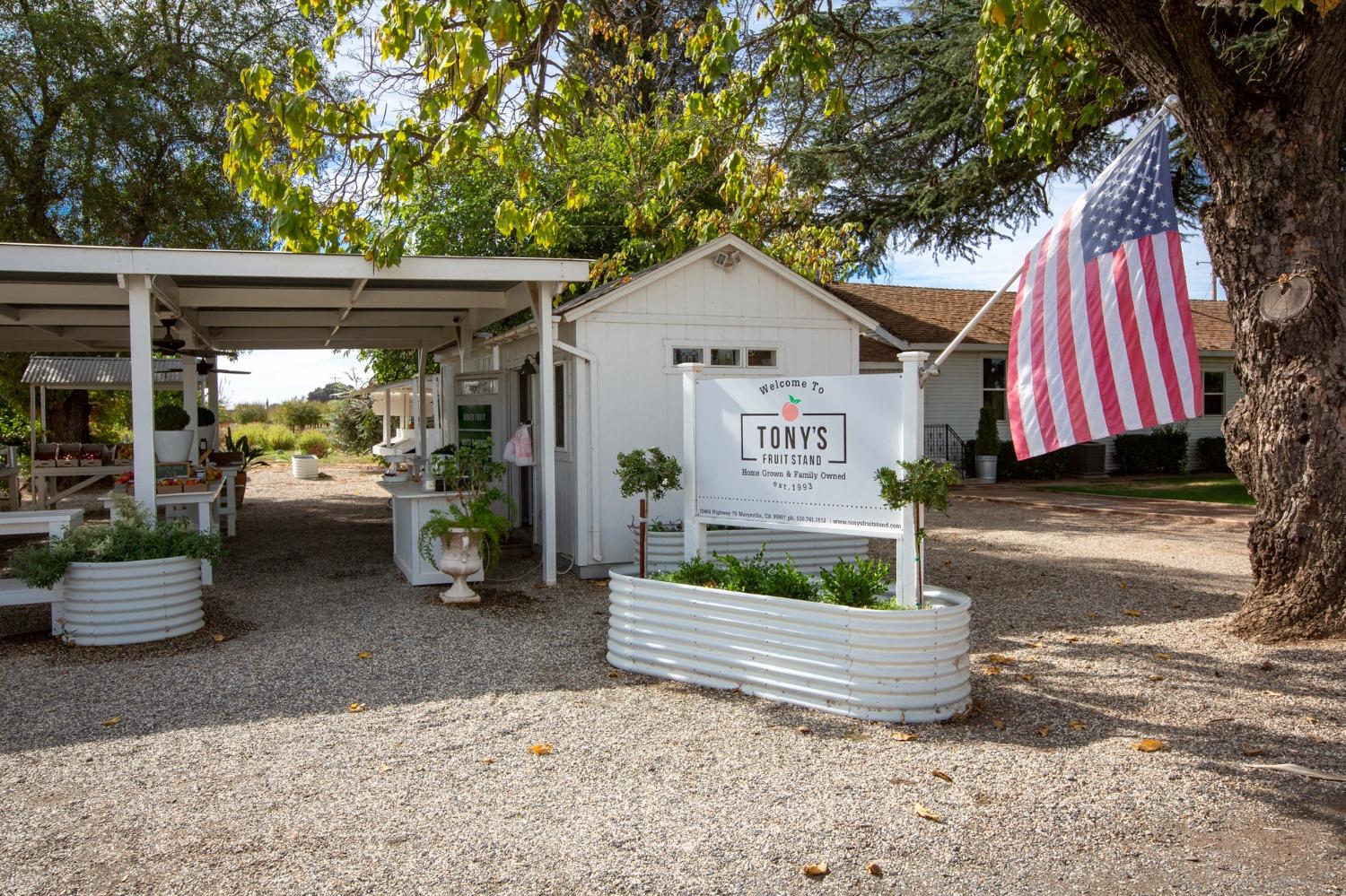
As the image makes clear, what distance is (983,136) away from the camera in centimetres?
1459

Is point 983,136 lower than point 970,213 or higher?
higher

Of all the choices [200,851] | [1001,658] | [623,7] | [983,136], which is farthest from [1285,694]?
[983,136]

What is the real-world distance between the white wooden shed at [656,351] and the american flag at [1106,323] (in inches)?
180

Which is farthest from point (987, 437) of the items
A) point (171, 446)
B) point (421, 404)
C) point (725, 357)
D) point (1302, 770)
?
point (1302, 770)

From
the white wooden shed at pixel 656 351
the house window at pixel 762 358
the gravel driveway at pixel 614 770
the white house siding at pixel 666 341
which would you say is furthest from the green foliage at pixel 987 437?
the gravel driveway at pixel 614 770

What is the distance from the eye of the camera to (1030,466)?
21594 mm

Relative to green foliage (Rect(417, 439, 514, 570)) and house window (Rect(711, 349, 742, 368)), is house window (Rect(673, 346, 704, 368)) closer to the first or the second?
house window (Rect(711, 349, 742, 368))

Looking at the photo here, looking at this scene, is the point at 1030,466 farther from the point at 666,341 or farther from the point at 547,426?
the point at 547,426

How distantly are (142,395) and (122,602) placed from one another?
1692 mm

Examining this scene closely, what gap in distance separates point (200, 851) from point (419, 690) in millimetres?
2210

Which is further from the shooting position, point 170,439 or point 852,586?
point 170,439

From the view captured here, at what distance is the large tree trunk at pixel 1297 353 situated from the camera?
675 cm

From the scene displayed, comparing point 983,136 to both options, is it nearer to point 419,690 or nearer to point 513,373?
point 513,373

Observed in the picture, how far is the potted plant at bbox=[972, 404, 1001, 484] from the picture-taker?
20688mm
